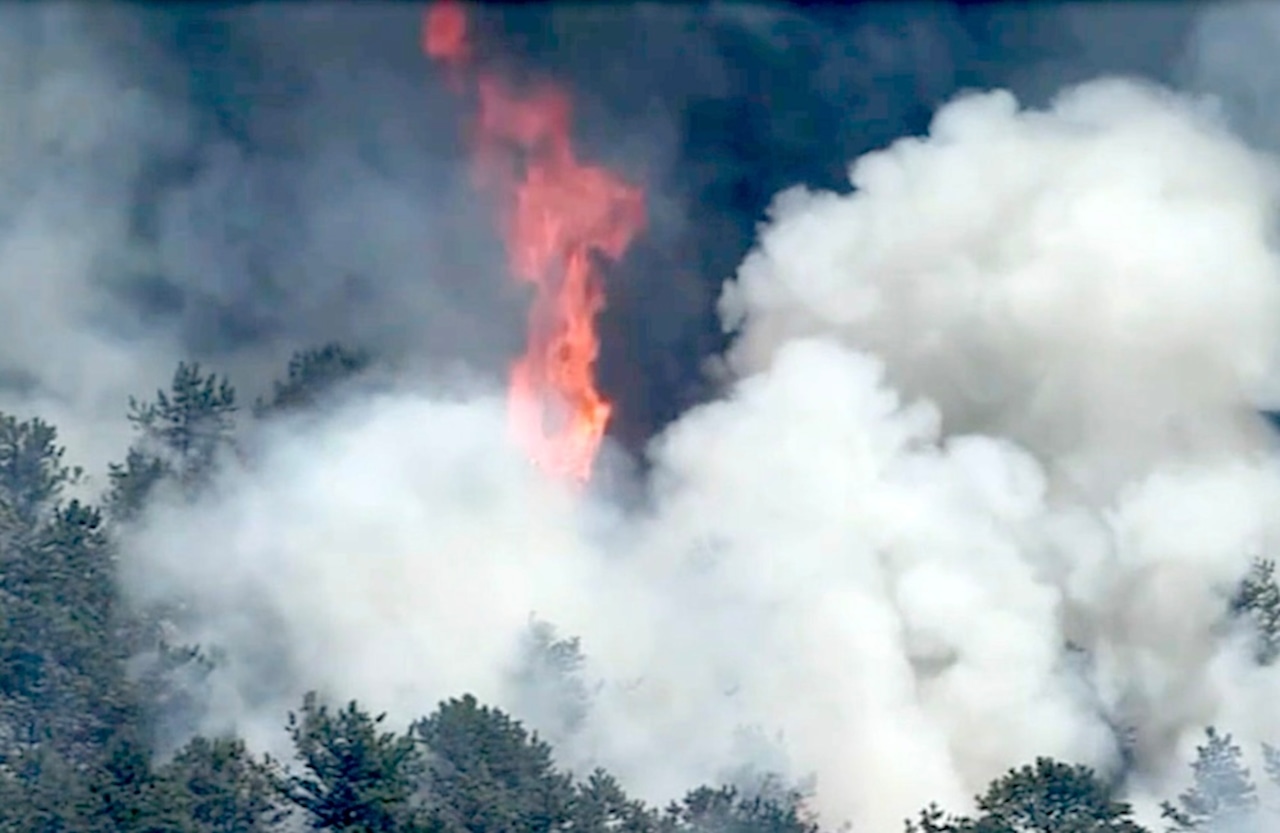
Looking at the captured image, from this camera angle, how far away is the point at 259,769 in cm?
4938

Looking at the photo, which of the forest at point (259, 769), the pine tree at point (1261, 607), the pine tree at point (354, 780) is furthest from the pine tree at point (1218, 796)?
the pine tree at point (1261, 607)

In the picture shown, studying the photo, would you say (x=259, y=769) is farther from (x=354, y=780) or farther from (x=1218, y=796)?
(x=1218, y=796)

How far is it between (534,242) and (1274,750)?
143ft

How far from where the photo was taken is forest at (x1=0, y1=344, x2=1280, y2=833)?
4731 cm

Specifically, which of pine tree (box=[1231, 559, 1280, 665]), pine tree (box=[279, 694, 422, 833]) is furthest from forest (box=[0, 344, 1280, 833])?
pine tree (box=[1231, 559, 1280, 665])

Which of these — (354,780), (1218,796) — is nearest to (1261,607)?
(1218,796)

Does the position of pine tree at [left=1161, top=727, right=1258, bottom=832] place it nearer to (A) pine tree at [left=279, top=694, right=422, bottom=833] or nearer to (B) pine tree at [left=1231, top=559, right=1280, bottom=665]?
(A) pine tree at [left=279, top=694, right=422, bottom=833]

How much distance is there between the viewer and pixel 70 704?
5528cm

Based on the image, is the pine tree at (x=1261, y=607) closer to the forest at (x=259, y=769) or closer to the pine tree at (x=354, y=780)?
the forest at (x=259, y=769)

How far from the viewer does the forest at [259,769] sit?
155 feet

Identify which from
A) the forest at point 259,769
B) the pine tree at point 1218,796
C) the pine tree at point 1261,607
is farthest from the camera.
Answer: the pine tree at point 1261,607

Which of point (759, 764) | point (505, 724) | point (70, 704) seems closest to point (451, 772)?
point (505, 724)

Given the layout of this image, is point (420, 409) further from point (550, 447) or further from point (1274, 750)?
point (1274, 750)

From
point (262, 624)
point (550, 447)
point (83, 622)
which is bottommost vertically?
point (83, 622)
